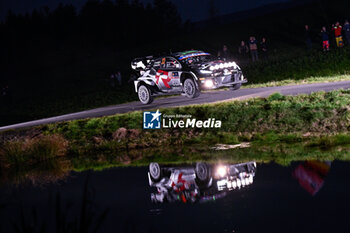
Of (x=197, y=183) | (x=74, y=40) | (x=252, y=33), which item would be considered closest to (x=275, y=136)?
(x=197, y=183)

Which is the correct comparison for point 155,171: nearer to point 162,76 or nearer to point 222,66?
point 222,66

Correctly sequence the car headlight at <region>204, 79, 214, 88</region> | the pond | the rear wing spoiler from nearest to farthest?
the pond
the car headlight at <region>204, 79, 214, 88</region>
the rear wing spoiler

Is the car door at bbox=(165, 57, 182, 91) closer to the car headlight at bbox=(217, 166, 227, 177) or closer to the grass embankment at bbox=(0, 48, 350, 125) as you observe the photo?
the grass embankment at bbox=(0, 48, 350, 125)

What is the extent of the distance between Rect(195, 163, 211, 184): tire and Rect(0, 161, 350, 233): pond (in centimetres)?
19

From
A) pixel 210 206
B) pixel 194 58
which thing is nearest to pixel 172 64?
pixel 194 58

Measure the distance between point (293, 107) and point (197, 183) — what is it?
22.5ft

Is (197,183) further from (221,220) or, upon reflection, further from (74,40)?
(74,40)

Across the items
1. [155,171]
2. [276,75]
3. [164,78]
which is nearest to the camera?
[155,171]

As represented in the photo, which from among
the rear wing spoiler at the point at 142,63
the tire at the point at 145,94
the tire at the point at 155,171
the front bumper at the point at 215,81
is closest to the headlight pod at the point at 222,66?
the front bumper at the point at 215,81

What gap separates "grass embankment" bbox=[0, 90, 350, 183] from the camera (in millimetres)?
13305

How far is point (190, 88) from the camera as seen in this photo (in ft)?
56.8

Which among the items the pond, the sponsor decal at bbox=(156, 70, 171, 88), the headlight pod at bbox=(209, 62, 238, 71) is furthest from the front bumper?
the pond

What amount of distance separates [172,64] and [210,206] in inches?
421

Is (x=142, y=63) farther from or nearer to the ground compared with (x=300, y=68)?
farther from the ground
